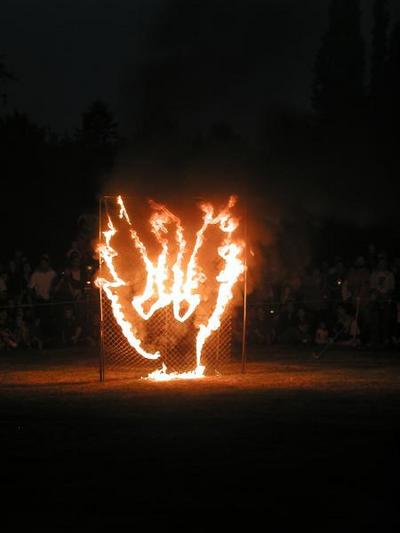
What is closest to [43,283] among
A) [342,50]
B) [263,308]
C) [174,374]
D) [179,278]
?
[263,308]

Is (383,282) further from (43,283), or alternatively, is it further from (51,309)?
(43,283)

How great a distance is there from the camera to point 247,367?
15.8 m

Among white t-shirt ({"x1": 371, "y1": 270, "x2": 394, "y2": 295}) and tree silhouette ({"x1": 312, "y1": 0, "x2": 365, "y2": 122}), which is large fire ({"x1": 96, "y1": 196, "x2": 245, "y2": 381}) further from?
tree silhouette ({"x1": 312, "y1": 0, "x2": 365, "y2": 122})

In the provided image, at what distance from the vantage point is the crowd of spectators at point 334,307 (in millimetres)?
18828

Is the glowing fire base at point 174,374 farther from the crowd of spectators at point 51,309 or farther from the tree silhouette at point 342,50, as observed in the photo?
the tree silhouette at point 342,50

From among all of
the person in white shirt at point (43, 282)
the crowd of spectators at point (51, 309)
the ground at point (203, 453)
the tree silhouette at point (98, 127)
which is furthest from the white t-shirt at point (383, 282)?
the tree silhouette at point (98, 127)

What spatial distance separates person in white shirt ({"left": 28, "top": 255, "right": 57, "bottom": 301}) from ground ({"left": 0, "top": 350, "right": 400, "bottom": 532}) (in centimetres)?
617

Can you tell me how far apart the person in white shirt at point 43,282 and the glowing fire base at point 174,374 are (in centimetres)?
588

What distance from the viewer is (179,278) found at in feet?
47.6

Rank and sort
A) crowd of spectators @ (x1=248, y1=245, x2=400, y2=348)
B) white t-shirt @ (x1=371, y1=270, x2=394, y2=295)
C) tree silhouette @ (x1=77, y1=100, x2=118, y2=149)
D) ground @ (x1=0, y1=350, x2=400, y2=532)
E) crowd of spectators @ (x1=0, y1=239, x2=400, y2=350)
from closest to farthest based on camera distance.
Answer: ground @ (x1=0, y1=350, x2=400, y2=532)
white t-shirt @ (x1=371, y1=270, x2=394, y2=295)
crowd of spectators @ (x1=248, y1=245, x2=400, y2=348)
crowd of spectators @ (x1=0, y1=239, x2=400, y2=350)
tree silhouette @ (x1=77, y1=100, x2=118, y2=149)

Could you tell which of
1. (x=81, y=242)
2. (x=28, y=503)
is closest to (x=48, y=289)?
(x=81, y=242)

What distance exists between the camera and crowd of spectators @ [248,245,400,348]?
1883cm

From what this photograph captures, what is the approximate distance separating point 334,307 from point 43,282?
19.1 ft

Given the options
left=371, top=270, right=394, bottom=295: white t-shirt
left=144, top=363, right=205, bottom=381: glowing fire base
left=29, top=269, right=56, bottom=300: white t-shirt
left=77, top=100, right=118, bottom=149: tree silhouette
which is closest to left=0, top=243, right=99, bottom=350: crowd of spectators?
left=29, top=269, right=56, bottom=300: white t-shirt
